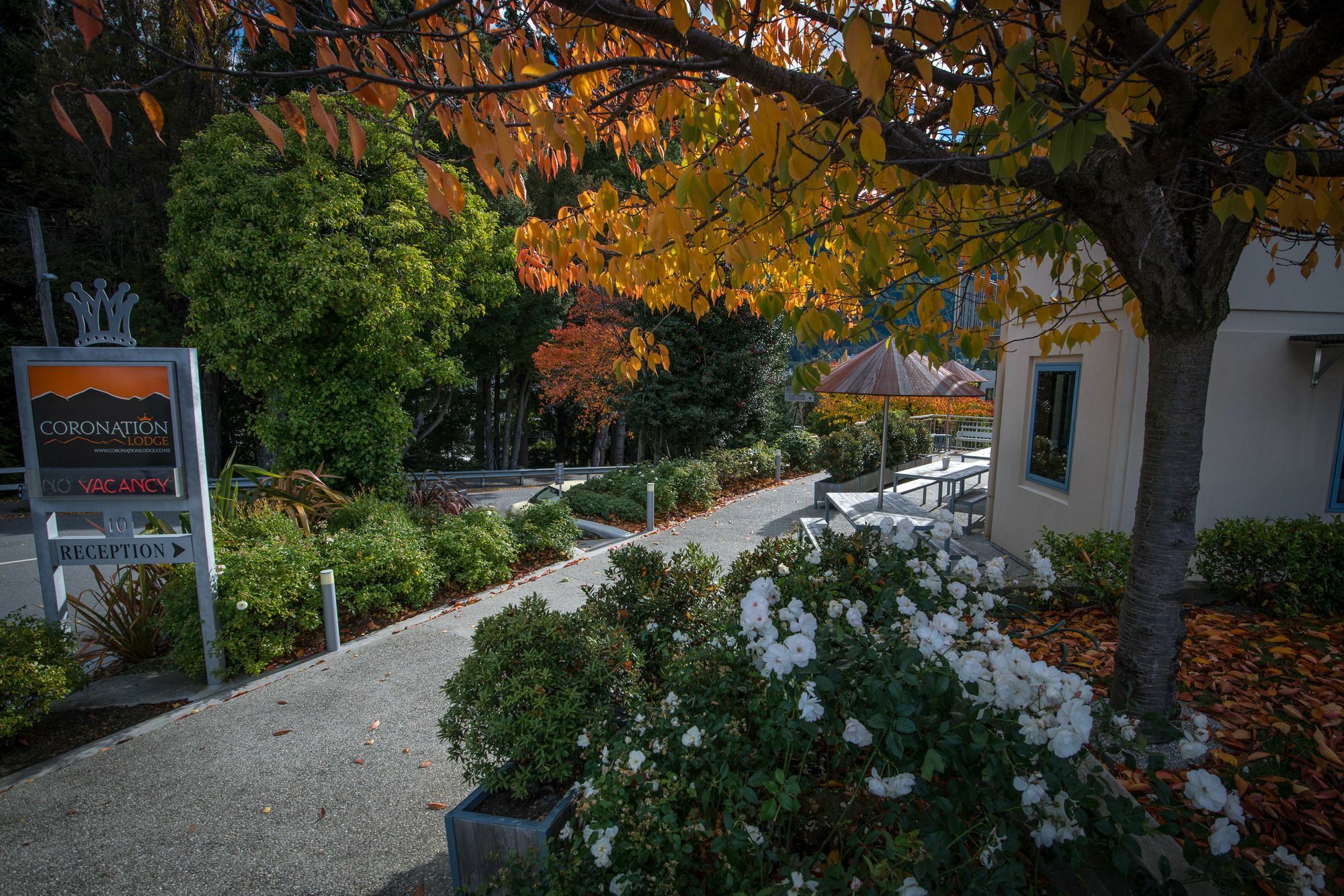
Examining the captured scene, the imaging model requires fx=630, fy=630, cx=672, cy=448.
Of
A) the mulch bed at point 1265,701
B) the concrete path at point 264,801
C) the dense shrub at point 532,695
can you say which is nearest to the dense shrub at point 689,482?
the concrete path at point 264,801

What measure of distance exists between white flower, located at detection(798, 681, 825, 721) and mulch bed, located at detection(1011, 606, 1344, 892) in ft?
3.23

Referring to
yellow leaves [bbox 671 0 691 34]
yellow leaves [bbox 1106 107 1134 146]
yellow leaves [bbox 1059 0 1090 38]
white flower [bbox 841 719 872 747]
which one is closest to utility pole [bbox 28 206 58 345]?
yellow leaves [bbox 671 0 691 34]

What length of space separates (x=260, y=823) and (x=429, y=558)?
344 cm

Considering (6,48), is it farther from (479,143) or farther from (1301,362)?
(1301,362)

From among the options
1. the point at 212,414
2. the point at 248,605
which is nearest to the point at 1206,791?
the point at 248,605

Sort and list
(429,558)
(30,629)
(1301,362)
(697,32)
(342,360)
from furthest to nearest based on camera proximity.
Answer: (342,360) → (429,558) → (1301,362) → (30,629) → (697,32)

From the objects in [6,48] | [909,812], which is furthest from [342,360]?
[6,48]

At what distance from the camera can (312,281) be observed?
8836 mm

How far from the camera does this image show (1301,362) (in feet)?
17.6

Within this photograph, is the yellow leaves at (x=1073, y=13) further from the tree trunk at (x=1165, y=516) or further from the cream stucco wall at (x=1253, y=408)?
the cream stucco wall at (x=1253, y=408)

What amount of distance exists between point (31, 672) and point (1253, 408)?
9292 millimetres

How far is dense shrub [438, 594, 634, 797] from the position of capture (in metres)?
2.65

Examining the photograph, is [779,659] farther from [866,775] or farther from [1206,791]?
[1206,791]

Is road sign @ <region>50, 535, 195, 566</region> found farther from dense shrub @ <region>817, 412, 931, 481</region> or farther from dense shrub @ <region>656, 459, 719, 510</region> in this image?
dense shrub @ <region>817, 412, 931, 481</region>
